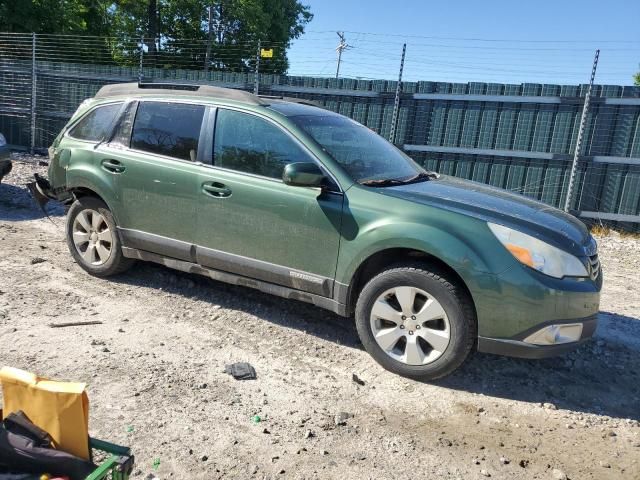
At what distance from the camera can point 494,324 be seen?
3.58 meters

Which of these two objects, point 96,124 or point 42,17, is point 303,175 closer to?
point 96,124

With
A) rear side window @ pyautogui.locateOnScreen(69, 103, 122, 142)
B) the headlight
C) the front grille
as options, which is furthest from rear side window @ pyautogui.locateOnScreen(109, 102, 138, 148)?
the front grille

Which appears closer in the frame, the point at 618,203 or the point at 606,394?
the point at 606,394

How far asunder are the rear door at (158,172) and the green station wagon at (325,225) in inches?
0.5

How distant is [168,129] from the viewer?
4910mm

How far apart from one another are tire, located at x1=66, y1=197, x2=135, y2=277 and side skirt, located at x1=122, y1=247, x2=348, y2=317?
0.19m

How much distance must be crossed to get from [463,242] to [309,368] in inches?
54.7

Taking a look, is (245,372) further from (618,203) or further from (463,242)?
(618,203)

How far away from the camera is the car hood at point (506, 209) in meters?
3.68

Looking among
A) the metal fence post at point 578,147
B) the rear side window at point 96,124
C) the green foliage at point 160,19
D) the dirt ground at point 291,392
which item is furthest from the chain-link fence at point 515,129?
the green foliage at point 160,19

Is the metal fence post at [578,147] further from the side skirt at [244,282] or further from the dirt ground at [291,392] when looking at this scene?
the side skirt at [244,282]

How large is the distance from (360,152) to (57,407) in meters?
3.01

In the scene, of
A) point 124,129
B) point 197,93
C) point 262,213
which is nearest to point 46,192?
point 124,129

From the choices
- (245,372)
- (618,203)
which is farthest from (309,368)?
(618,203)
